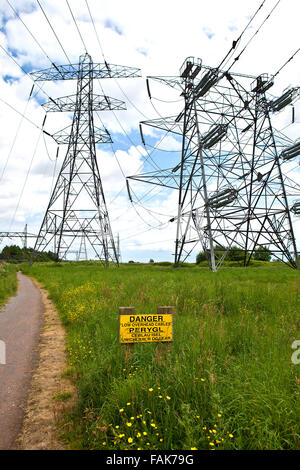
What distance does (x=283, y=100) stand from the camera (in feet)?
74.8

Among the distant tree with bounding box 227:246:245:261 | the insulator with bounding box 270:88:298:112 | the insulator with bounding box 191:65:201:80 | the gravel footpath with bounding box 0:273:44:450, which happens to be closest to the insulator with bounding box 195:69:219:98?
the insulator with bounding box 191:65:201:80

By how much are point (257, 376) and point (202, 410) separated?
904 millimetres

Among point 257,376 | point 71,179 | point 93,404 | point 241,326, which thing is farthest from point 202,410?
point 71,179

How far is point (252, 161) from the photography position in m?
22.7

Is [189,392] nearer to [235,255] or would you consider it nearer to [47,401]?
[47,401]

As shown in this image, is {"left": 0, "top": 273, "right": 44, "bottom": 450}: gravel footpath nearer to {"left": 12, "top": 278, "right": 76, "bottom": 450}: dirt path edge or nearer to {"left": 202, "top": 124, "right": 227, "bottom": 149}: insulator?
{"left": 12, "top": 278, "right": 76, "bottom": 450}: dirt path edge

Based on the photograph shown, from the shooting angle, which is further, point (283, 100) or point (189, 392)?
point (283, 100)

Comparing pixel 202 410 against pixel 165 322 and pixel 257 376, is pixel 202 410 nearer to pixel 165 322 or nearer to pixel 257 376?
pixel 257 376

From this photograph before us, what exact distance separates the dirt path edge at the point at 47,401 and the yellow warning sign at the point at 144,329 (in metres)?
1.08

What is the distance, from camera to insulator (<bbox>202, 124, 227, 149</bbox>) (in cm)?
2114

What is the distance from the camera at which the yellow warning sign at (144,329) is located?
395cm

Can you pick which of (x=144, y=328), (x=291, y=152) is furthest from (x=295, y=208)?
(x=144, y=328)

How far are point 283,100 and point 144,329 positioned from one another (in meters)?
24.9

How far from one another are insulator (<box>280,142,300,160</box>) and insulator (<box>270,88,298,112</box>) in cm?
437
